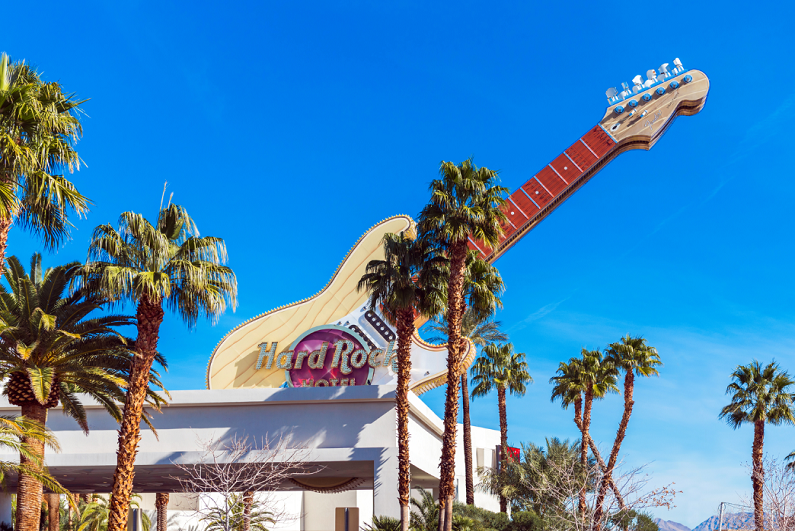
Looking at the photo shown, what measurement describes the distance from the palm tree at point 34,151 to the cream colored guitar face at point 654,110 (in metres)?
24.8

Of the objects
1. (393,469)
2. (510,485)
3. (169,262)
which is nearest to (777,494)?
(393,469)

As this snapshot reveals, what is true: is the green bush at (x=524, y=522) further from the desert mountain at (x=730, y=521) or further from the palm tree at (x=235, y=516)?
the palm tree at (x=235, y=516)

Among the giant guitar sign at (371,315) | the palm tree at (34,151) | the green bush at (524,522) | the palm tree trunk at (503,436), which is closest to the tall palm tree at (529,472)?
the palm tree trunk at (503,436)

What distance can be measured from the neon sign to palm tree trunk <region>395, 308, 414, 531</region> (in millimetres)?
5489

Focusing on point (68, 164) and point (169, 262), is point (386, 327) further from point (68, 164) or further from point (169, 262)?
point (68, 164)

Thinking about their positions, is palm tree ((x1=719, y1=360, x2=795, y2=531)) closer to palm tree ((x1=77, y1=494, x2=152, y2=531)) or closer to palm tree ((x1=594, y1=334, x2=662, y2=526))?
palm tree ((x1=594, y1=334, x2=662, y2=526))

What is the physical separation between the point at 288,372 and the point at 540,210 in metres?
13.0

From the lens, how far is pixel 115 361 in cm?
1825

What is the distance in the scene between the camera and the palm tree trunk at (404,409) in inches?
814

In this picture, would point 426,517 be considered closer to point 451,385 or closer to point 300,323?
point 451,385

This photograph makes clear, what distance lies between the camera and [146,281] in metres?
16.5

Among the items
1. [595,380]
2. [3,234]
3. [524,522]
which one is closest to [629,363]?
[595,380]

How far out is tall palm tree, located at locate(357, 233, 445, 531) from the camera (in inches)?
871

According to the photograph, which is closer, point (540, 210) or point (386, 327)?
point (386, 327)
